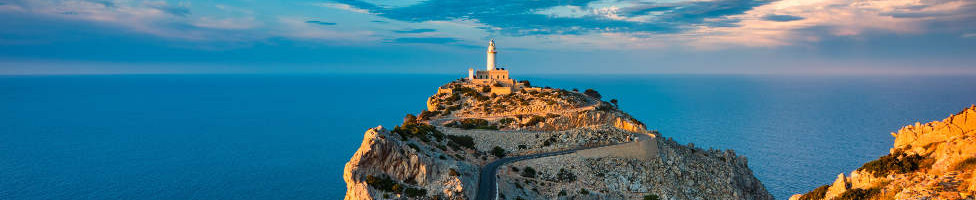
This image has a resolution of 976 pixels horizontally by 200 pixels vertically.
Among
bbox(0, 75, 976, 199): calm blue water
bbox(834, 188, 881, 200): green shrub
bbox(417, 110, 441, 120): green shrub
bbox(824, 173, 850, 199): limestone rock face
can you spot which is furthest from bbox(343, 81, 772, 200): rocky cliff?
bbox(0, 75, 976, 199): calm blue water

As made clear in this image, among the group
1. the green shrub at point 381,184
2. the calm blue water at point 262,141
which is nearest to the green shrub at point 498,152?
the green shrub at point 381,184

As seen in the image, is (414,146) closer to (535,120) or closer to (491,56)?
(535,120)

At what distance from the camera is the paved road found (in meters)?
34.5

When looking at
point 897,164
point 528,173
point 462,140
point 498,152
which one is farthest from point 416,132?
point 897,164

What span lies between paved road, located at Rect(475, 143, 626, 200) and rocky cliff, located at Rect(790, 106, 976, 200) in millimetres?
21655

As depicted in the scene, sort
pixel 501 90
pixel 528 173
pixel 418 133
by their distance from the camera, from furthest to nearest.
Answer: pixel 501 90 < pixel 418 133 < pixel 528 173

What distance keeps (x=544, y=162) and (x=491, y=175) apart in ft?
19.1

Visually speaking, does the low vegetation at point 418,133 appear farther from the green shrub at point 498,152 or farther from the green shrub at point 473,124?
the green shrub at point 473,124

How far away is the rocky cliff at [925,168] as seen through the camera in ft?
64.5

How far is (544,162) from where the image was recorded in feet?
137

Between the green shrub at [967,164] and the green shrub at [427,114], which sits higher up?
the green shrub at [967,164]

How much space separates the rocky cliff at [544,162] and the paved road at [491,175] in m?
0.49

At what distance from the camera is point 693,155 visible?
50.2 meters

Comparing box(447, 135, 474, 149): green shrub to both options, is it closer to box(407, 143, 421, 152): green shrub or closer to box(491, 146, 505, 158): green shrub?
box(491, 146, 505, 158): green shrub
